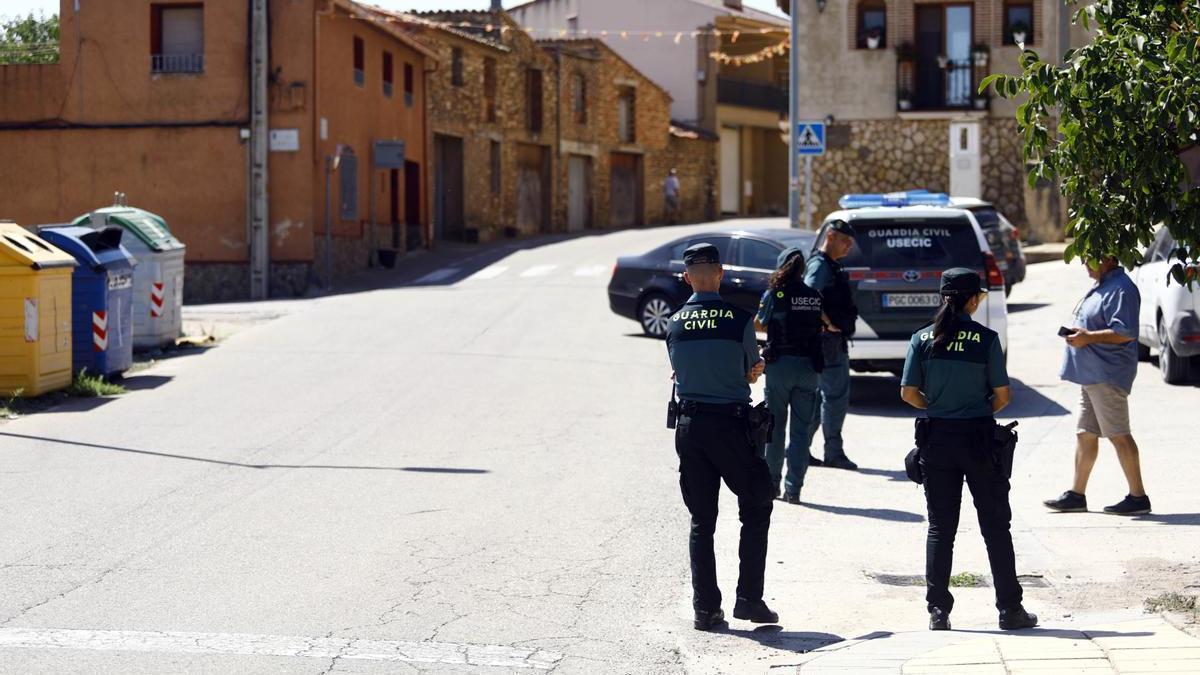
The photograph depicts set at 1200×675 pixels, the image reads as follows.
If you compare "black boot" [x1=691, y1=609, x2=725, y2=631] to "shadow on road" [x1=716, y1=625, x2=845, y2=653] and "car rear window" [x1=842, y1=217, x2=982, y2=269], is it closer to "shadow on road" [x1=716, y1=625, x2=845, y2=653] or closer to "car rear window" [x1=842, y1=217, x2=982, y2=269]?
"shadow on road" [x1=716, y1=625, x2=845, y2=653]

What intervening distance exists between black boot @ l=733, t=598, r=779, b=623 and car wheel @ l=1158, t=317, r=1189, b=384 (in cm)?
963

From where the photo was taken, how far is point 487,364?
17.4m

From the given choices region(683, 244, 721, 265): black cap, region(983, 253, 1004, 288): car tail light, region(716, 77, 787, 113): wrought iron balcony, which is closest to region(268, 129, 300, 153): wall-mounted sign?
region(983, 253, 1004, 288): car tail light

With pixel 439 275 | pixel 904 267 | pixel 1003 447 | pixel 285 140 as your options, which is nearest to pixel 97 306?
→ pixel 904 267

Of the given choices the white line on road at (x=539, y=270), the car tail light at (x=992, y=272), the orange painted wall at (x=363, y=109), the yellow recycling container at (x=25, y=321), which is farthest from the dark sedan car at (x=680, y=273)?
the orange painted wall at (x=363, y=109)

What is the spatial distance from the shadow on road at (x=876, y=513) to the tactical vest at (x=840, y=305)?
4.38 ft

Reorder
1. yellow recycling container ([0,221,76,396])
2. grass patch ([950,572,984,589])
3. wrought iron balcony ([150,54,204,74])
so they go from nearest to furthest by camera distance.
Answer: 1. grass patch ([950,572,984,589])
2. yellow recycling container ([0,221,76,396])
3. wrought iron balcony ([150,54,204,74])

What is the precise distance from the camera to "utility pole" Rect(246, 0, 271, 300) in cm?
2941

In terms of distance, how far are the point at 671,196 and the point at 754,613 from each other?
4532 cm

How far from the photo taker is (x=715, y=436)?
6750mm

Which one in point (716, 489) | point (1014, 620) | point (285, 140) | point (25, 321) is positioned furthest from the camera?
point (285, 140)

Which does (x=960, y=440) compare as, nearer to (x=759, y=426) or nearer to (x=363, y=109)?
(x=759, y=426)

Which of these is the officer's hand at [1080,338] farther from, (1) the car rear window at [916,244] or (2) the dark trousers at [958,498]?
(1) the car rear window at [916,244]

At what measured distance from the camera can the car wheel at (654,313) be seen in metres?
19.9
